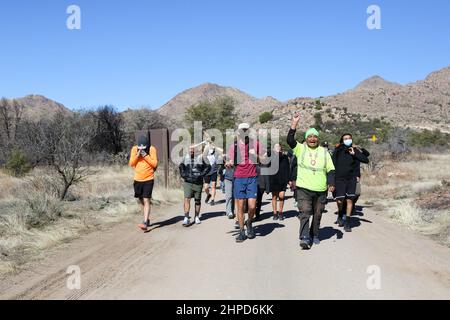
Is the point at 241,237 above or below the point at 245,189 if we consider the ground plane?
below

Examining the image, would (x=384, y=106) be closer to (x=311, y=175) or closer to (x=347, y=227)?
(x=347, y=227)

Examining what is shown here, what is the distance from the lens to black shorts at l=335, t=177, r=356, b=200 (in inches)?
432

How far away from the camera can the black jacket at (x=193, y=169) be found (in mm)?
11625

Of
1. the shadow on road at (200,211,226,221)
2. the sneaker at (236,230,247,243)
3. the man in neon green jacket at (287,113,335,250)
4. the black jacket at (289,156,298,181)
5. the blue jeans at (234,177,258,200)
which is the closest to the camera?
the man in neon green jacket at (287,113,335,250)

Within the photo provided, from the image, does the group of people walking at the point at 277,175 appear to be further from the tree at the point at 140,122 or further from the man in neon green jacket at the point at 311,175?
the tree at the point at 140,122

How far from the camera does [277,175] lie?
41.1 feet

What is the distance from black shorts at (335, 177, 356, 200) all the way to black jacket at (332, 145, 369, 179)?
90mm

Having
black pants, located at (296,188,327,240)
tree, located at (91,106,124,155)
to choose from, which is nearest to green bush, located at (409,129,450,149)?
tree, located at (91,106,124,155)

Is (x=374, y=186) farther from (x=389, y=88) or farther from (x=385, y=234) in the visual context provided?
(x=389, y=88)

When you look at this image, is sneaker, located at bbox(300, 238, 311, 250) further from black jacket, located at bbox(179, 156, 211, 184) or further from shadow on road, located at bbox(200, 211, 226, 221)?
shadow on road, located at bbox(200, 211, 226, 221)

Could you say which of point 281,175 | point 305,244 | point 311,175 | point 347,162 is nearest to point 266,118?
point 281,175

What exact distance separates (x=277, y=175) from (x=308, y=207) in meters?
3.57

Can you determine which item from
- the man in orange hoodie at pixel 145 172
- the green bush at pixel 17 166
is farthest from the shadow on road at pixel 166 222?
the green bush at pixel 17 166
